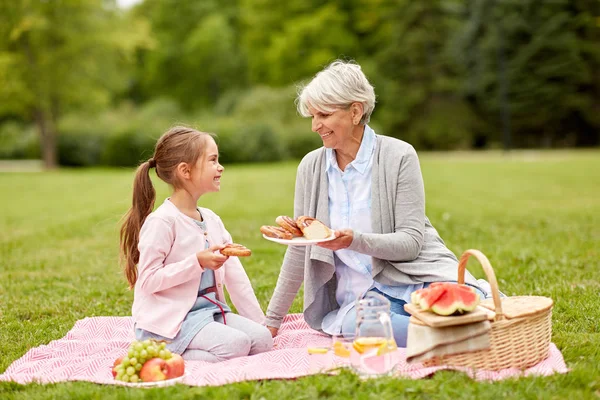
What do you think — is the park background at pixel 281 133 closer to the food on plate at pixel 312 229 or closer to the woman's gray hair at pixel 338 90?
the woman's gray hair at pixel 338 90

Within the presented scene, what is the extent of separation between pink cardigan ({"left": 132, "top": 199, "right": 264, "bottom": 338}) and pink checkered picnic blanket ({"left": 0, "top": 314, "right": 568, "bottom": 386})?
1.05ft

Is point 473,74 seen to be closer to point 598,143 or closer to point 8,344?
point 598,143

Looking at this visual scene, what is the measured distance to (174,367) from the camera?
3570 millimetres

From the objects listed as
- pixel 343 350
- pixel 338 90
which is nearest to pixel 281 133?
pixel 338 90

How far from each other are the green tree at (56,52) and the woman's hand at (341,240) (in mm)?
24917

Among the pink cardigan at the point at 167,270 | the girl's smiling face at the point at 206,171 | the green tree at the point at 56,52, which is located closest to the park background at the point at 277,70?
the green tree at the point at 56,52

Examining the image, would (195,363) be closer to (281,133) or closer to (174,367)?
(174,367)

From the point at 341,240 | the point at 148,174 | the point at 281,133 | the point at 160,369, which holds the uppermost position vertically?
the point at 148,174

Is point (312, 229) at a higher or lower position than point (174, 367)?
higher

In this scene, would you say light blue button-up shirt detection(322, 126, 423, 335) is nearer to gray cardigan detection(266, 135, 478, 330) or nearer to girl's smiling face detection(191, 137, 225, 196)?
gray cardigan detection(266, 135, 478, 330)

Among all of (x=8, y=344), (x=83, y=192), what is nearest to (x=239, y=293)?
(x=8, y=344)

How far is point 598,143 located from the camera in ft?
145

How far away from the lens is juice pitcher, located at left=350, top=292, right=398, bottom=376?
3.45m

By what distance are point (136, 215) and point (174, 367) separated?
112 centimetres
